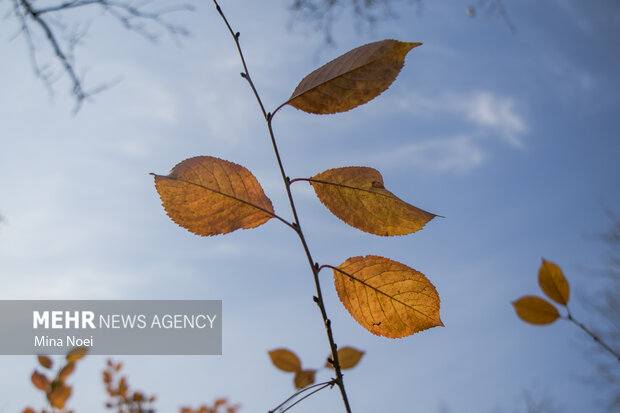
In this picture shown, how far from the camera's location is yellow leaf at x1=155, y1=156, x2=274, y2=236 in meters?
0.44

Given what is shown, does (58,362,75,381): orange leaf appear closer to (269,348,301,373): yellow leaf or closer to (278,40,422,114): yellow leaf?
(269,348,301,373): yellow leaf

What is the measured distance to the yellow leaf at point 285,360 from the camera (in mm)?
435

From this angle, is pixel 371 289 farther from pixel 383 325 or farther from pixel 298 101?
pixel 298 101

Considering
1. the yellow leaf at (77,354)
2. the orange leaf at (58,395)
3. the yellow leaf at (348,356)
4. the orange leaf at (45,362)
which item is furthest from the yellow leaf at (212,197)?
the orange leaf at (45,362)

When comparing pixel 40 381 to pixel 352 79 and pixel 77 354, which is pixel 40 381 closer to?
pixel 77 354

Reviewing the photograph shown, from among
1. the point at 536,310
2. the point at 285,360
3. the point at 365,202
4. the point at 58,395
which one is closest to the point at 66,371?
the point at 58,395

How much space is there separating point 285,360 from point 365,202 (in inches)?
7.7

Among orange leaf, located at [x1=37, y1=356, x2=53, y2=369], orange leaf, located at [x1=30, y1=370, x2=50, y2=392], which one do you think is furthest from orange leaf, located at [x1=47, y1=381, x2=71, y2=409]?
orange leaf, located at [x1=37, y1=356, x2=53, y2=369]

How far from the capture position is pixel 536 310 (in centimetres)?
38

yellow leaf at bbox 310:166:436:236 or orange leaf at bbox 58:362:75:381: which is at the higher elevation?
orange leaf at bbox 58:362:75:381

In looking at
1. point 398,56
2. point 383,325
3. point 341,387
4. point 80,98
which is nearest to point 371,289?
point 383,325

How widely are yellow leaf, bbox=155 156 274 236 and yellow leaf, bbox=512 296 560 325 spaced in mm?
264

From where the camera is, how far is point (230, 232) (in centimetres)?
44

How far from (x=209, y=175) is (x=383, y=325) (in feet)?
0.85
